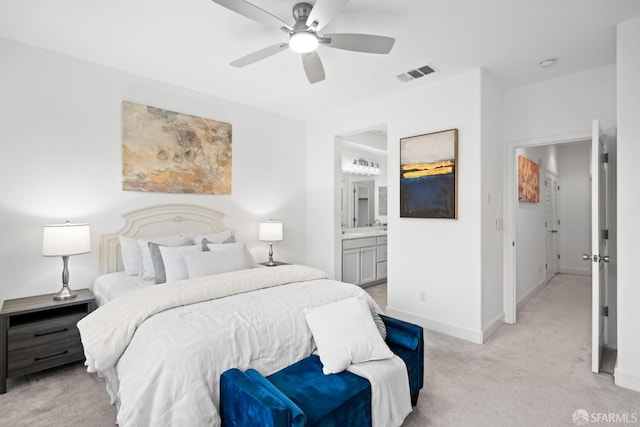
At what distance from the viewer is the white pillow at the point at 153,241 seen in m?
2.92

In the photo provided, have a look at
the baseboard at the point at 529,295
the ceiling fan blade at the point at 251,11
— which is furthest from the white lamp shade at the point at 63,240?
the baseboard at the point at 529,295

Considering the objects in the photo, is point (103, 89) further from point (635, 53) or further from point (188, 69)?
point (635, 53)

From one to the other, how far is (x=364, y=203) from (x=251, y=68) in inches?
134

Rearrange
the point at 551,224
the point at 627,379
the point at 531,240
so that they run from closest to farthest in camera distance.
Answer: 1. the point at 627,379
2. the point at 531,240
3. the point at 551,224

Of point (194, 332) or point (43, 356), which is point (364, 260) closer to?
point (194, 332)

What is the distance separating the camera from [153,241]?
3.17 metres

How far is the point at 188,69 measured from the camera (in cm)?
321

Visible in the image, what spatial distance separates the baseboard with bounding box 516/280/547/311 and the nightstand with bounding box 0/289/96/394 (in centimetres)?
476

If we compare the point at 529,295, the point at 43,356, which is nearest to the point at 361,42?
the point at 43,356

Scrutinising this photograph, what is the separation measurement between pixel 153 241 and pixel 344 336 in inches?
87.7

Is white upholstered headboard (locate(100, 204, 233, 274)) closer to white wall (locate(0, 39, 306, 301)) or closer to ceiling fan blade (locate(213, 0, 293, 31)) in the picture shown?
white wall (locate(0, 39, 306, 301))

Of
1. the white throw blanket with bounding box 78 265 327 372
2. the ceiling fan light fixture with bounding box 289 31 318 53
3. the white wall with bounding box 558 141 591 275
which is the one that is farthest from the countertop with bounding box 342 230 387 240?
the white wall with bounding box 558 141 591 275

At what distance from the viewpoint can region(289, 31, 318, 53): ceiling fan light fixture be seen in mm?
2121
